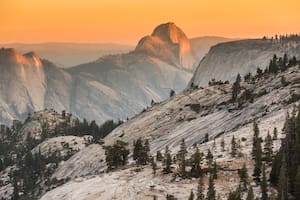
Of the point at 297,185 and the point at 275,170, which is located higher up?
the point at 275,170

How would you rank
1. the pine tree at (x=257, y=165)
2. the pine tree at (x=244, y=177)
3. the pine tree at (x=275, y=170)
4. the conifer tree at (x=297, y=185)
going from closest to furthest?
the conifer tree at (x=297, y=185) → the pine tree at (x=275, y=170) → the pine tree at (x=244, y=177) → the pine tree at (x=257, y=165)

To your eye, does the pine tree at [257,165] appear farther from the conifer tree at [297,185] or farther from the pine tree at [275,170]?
the conifer tree at [297,185]

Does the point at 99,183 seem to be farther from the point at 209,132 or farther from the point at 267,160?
the point at 209,132

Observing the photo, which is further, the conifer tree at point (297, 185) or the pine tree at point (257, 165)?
the pine tree at point (257, 165)

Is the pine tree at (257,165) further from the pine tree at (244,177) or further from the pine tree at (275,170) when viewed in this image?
the pine tree at (275,170)

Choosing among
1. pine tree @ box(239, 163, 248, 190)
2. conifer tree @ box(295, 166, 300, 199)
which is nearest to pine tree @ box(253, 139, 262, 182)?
pine tree @ box(239, 163, 248, 190)

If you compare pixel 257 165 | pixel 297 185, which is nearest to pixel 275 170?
pixel 257 165

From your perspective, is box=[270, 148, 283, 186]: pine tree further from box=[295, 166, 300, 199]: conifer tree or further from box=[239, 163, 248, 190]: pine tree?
box=[295, 166, 300, 199]: conifer tree

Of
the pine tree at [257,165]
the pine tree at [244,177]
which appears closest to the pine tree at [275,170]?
the pine tree at [257,165]

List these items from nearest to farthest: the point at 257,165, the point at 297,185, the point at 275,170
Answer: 1. the point at 297,185
2. the point at 275,170
3. the point at 257,165

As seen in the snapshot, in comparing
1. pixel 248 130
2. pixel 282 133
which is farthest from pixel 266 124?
pixel 282 133

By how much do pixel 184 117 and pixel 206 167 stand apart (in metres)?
92.0

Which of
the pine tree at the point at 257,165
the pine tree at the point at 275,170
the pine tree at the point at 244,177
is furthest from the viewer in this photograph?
the pine tree at the point at 257,165

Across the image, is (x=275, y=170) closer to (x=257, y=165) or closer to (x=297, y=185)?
(x=257, y=165)
